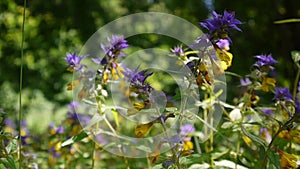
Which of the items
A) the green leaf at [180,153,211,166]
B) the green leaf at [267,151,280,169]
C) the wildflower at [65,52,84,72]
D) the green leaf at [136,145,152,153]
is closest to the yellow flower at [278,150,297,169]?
the green leaf at [267,151,280,169]

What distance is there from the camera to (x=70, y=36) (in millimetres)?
2691

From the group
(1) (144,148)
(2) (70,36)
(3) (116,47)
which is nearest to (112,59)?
(3) (116,47)

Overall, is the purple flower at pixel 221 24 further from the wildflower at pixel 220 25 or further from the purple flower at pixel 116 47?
the purple flower at pixel 116 47

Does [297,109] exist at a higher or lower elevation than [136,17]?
lower

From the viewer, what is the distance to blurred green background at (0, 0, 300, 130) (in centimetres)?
257

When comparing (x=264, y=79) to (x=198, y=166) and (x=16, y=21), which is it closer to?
(x=198, y=166)

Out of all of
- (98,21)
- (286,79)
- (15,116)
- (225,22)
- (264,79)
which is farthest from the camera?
(98,21)

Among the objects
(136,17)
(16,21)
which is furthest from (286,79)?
(16,21)

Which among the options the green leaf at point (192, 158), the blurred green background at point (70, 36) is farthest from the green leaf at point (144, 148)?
the blurred green background at point (70, 36)

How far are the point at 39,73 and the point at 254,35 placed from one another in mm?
1192

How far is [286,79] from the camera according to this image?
2.53 m

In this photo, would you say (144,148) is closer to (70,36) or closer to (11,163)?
(11,163)

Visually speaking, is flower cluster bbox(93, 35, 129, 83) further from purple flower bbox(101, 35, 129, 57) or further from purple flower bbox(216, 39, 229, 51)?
purple flower bbox(216, 39, 229, 51)

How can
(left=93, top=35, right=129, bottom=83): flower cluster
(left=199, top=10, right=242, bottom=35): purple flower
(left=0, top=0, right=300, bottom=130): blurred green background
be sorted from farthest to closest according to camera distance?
(left=0, top=0, right=300, bottom=130): blurred green background → (left=93, top=35, right=129, bottom=83): flower cluster → (left=199, top=10, right=242, bottom=35): purple flower
